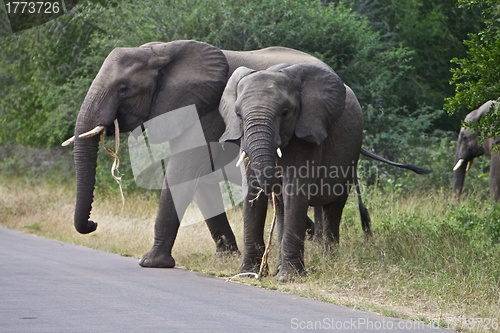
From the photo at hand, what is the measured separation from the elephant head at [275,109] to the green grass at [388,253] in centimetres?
131

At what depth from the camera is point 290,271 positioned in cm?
1192

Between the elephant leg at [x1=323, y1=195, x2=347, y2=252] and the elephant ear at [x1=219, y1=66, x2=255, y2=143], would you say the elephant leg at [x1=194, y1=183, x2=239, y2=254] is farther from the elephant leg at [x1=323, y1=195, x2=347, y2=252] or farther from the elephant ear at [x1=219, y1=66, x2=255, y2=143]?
the elephant ear at [x1=219, y1=66, x2=255, y2=143]

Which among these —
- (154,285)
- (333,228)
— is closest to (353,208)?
(333,228)

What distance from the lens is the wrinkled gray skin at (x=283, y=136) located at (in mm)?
11422

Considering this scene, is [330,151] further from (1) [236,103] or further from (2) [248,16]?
(2) [248,16]

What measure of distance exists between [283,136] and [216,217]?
126 inches

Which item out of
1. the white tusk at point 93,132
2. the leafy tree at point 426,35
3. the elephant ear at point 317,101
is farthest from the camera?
the leafy tree at point 426,35

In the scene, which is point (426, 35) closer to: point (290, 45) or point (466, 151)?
point (466, 151)

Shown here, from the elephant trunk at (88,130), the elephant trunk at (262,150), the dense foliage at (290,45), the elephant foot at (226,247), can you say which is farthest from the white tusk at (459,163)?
the elephant trunk at (262,150)

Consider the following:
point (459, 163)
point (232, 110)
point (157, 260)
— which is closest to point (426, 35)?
point (459, 163)

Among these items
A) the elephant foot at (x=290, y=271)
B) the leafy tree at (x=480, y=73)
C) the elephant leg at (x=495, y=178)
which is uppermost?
the leafy tree at (x=480, y=73)

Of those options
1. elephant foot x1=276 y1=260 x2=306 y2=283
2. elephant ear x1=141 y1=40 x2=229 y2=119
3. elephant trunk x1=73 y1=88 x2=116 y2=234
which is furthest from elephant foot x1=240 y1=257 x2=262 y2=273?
elephant ear x1=141 y1=40 x2=229 y2=119

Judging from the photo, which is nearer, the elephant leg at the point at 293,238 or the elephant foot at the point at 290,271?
the elephant foot at the point at 290,271

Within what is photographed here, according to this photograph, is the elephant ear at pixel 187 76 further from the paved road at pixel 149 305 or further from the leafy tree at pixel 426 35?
the leafy tree at pixel 426 35
